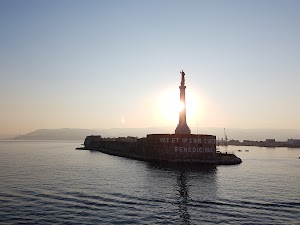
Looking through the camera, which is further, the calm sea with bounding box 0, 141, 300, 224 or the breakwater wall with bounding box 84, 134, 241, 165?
the breakwater wall with bounding box 84, 134, 241, 165

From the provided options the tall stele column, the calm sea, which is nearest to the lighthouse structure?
the tall stele column

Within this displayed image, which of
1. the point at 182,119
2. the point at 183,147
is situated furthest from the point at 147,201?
the point at 182,119

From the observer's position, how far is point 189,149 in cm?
7575

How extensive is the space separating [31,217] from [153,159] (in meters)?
56.9

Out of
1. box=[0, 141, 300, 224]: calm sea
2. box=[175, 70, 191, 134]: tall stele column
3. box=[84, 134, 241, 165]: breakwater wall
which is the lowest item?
box=[0, 141, 300, 224]: calm sea

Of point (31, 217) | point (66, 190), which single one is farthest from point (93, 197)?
point (31, 217)

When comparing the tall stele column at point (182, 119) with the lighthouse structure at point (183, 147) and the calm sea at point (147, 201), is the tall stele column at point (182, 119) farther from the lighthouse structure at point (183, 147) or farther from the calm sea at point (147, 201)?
the calm sea at point (147, 201)

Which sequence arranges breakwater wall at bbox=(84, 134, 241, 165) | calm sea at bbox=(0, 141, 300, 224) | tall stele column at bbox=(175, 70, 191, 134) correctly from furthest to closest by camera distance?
tall stele column at bbox=(175, 70, 191, 134)
breakwater wall at bbox=(84, 134, 241, 165)
calm sea at bbox=(0, 141, 300, 224)

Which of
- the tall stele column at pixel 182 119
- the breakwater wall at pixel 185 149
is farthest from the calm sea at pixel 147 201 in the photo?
the tall stele column at pixel 182 119

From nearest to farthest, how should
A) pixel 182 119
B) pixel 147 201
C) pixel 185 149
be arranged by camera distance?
1. pixel 147 201
2. pixel 185 149
3. pixel 182 119

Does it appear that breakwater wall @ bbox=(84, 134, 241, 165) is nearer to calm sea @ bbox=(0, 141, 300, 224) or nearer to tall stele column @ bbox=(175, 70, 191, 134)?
tall stele column @ bbox=(175, 70, 191, 134)

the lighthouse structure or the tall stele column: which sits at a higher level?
the tall stele column

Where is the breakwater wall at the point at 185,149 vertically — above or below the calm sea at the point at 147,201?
above

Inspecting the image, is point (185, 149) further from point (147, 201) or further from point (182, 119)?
point (147, 201)
